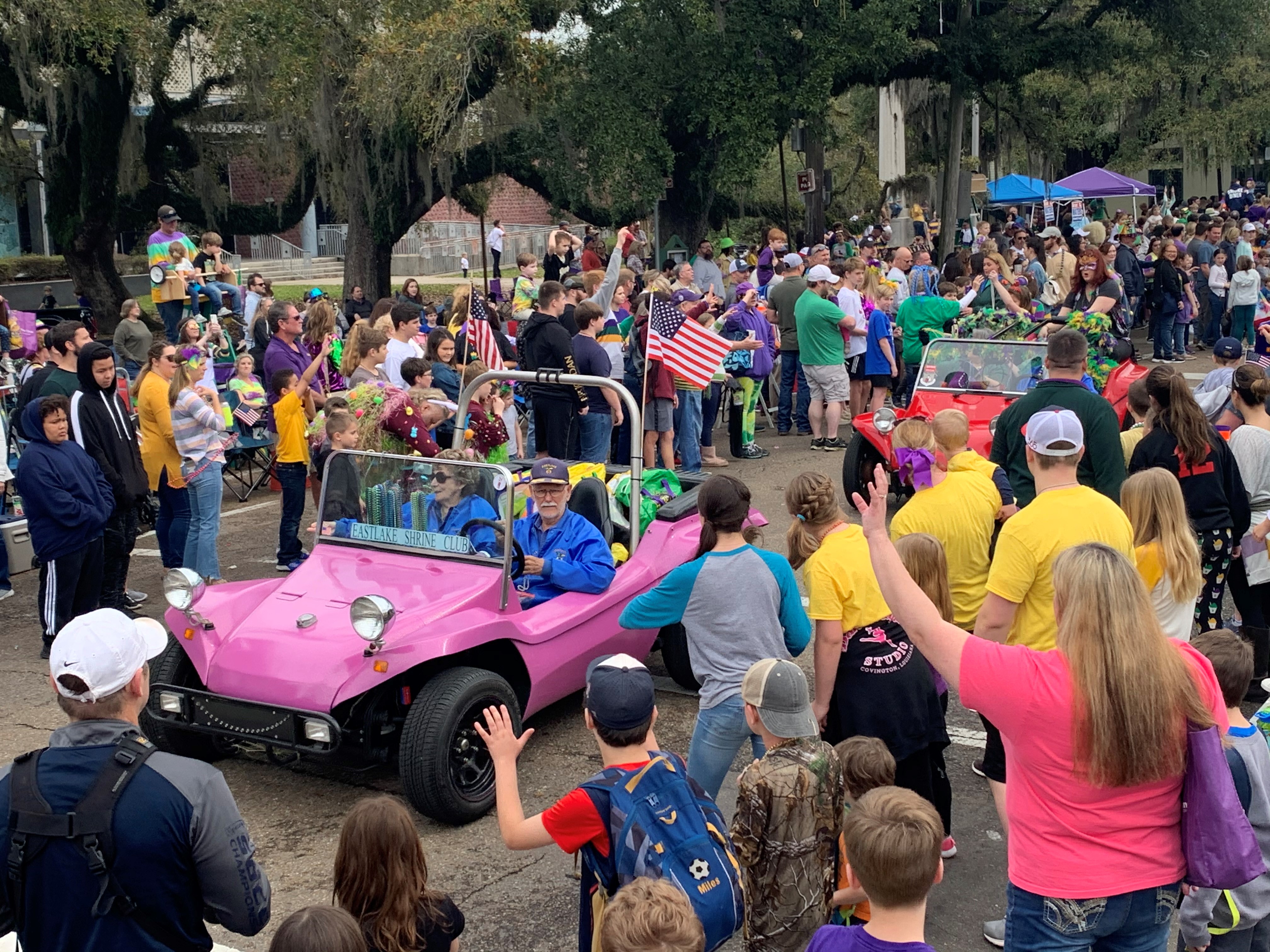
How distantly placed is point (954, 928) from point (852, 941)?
207cm

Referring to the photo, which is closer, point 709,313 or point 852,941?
point 852,941

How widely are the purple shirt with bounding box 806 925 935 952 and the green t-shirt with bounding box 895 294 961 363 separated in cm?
1074

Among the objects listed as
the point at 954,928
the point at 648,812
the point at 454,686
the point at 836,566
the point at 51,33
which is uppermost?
the point at 51,33

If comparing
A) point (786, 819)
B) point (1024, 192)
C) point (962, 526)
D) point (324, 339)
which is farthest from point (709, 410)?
point (1024, 192)

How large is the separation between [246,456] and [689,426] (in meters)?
4.37

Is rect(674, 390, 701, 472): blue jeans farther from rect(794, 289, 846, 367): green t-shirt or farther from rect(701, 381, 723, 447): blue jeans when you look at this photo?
rect(794, 289, 846, 367): green t-shirt

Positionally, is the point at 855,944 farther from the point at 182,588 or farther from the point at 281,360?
the point at 281,360

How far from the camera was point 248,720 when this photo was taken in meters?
5.55

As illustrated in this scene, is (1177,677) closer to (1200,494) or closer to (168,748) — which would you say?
(1200,494)

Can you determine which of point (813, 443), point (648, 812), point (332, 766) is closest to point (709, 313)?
point (813, 443)

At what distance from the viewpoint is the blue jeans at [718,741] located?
15.7ft

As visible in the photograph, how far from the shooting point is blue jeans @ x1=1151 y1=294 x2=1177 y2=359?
18.3 m

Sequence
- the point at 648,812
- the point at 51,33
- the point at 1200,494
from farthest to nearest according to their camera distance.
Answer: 1. the point at 51,33
2. the point at 1200,494
3. the point at 648,812

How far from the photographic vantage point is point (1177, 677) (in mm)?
2984
